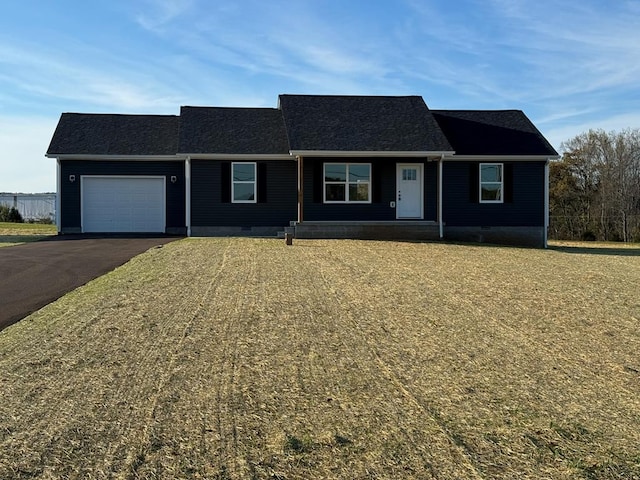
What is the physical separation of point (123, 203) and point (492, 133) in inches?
506

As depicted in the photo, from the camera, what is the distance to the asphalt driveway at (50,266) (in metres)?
7.85

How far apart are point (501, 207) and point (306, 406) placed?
1694 centimetres

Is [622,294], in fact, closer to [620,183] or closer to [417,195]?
[417,195]

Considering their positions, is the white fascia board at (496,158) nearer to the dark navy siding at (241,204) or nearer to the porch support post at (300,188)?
the porch support post at (300,188)

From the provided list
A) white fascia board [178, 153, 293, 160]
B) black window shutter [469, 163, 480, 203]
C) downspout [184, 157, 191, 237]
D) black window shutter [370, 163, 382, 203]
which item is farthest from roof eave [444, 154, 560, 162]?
downspout [184, 157, 191, 237]

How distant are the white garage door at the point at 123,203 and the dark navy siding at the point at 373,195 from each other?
518 centimetres

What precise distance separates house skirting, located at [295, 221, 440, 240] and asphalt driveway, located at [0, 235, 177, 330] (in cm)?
422

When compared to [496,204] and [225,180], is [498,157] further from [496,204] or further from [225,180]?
[225,180]

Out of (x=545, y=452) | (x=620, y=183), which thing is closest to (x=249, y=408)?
(x=545, y=452)

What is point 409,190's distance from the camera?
19422mm

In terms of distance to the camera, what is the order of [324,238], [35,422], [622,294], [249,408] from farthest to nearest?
[324,238], [622,294], [249,408], [35,422]

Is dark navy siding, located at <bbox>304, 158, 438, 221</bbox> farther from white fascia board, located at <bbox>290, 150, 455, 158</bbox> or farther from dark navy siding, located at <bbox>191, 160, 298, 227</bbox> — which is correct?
white fascia board, located at <bbox>290, 150, 455, 158</bbox>

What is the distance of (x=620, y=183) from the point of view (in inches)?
1572

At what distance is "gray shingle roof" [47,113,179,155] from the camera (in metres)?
19.9
